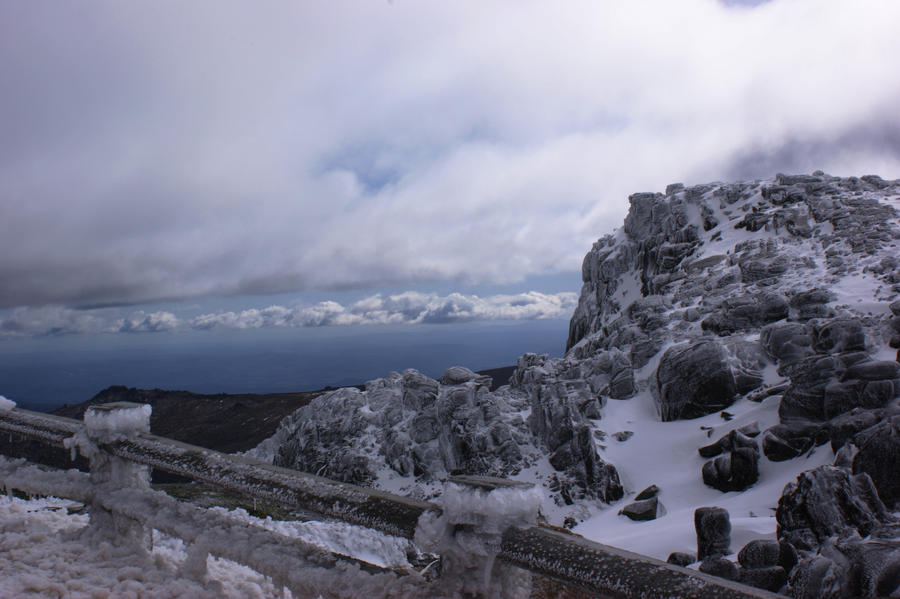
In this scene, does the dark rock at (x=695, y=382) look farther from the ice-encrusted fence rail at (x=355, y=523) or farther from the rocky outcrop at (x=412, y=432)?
the ice-encrusted fence rail at (x=355, y=523)

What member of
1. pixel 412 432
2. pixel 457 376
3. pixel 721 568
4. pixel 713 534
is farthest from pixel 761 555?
pixel 457 376

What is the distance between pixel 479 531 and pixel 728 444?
12.6m

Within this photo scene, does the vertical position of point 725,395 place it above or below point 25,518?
below

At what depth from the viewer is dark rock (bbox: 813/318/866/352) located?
12875 millimetres

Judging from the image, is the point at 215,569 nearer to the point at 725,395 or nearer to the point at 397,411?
the point at 725,395

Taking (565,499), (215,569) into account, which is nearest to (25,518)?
(215,569)

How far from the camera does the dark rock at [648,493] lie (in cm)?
1268

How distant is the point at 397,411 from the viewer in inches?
901

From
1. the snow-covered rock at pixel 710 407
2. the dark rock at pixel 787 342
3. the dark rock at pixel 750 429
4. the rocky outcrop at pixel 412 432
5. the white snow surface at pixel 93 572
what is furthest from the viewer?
the rocky outcrop at pixel 412 432

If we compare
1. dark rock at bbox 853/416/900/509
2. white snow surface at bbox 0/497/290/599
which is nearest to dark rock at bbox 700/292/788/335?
dark rock at bbox 853/416/900/509

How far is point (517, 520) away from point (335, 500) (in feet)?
3.46

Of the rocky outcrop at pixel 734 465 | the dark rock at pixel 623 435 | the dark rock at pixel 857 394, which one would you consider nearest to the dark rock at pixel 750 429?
the rocky outcrop at pixel 734 465

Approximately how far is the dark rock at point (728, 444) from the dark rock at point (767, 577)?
22.8 ft

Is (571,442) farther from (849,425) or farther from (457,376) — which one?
(849,425)
